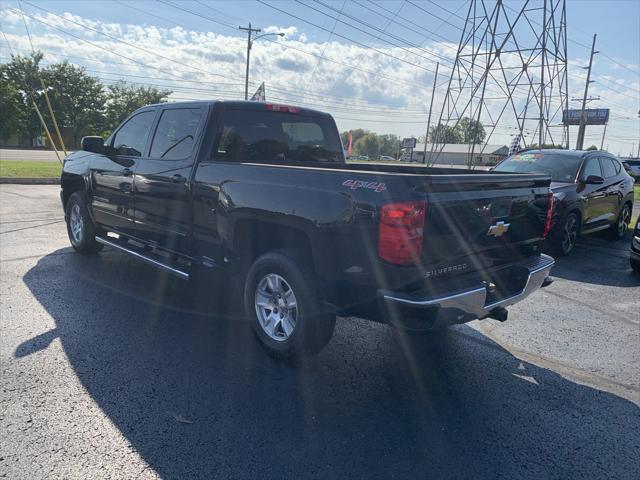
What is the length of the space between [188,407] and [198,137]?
8.24 feet

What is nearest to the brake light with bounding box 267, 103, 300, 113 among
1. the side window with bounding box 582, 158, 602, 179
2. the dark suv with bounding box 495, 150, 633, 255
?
the dark suv with bounding box 495, 150, 633, 255

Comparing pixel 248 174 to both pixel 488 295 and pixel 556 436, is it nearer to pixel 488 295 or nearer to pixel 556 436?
pixel 488 295

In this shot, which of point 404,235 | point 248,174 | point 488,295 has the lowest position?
point 488,295

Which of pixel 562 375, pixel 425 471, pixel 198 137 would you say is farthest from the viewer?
pixel 198 137

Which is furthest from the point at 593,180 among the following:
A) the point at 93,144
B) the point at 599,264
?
the point at 93,144

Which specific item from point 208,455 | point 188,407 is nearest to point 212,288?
point 188,407

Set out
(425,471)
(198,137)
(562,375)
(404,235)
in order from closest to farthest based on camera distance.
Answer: (425,471), (404,235), (562,375), (198,137)

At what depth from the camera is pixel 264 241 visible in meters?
4.16

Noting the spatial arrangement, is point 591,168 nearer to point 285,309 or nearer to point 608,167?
point 608,167

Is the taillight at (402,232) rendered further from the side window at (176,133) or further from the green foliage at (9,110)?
the green foliage at (9,110)

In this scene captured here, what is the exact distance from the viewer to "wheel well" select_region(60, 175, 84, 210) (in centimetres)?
674

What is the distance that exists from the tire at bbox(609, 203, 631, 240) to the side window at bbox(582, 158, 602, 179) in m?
1.49

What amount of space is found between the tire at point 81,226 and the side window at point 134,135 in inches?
42.2

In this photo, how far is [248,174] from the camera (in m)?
3.96
